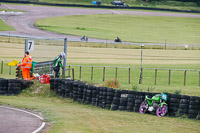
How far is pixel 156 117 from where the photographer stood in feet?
50.0

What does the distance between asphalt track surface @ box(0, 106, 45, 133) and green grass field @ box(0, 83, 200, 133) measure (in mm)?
405

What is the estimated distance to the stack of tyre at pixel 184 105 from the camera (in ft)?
49.6

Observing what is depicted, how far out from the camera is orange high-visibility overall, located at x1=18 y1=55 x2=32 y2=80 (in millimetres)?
23516

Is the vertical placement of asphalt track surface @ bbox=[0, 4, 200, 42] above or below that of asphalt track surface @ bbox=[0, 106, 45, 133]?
above

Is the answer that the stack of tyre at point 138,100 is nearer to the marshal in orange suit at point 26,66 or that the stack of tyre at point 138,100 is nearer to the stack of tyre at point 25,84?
the stack of tyre at point 25,84

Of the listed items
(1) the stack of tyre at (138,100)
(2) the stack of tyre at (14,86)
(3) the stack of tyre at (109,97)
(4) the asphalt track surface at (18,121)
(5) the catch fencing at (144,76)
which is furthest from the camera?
(5) the catch fencing at (144,76)

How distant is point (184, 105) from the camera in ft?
49.8

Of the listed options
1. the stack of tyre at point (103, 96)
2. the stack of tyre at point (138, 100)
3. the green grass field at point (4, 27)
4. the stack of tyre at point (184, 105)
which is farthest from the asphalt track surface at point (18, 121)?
the green grass field at point (4, 27)

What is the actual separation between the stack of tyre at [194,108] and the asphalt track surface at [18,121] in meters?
5.24

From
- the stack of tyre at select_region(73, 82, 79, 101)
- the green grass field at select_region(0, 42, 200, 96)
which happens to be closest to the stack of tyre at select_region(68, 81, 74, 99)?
the stack of tyre at select_region(73, 82, 79, 101)

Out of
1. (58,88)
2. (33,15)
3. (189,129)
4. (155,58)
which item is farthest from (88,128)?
(33,15)

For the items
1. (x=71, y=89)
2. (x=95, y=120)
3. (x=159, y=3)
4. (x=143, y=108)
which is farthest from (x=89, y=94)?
(x=159, y=3)

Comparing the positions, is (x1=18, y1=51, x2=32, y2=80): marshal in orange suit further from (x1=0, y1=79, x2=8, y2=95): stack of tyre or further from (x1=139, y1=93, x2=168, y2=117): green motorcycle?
(x1=139, y1=93, x2=168, y2=117): green motorcycle

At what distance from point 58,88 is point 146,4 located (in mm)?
90150
